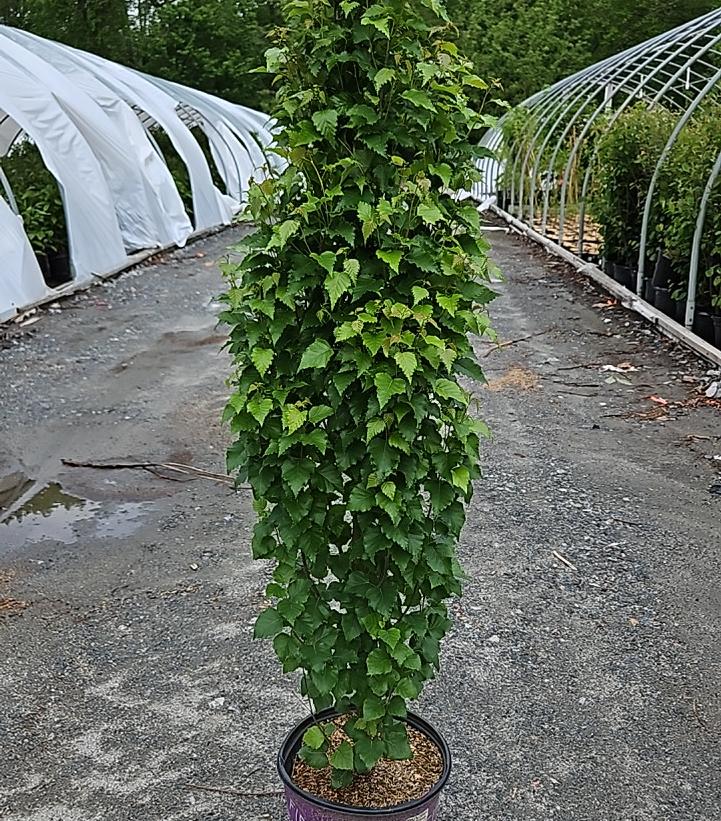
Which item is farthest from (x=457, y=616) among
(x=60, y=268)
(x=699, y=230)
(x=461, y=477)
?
(x=60, y=268)

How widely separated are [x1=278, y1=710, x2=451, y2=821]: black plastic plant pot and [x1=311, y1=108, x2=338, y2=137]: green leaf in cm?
149

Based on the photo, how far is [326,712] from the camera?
2.46 meters

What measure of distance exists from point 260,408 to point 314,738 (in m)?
0.86

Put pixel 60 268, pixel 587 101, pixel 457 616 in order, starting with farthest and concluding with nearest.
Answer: pixel 587 101 < pixel 60 268 < pixel 457 616

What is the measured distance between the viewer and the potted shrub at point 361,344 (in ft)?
6.50

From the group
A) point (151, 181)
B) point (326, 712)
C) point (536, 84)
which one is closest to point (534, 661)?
point (326, 712)

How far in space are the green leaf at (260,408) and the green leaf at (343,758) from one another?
862mm

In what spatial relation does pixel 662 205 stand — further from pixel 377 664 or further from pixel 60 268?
pixel 377 664

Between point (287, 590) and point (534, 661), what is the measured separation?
1.65 metres

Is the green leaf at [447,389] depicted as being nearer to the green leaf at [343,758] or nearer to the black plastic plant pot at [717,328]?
the green leaf at [343,758]

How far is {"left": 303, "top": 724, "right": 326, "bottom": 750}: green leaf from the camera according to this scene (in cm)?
226

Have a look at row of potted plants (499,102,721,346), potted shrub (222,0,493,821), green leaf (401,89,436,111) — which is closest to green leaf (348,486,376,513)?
potted shrub (222,0,493,821)

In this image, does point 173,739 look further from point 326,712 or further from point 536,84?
point 536,84

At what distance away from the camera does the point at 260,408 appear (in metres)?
2.04
